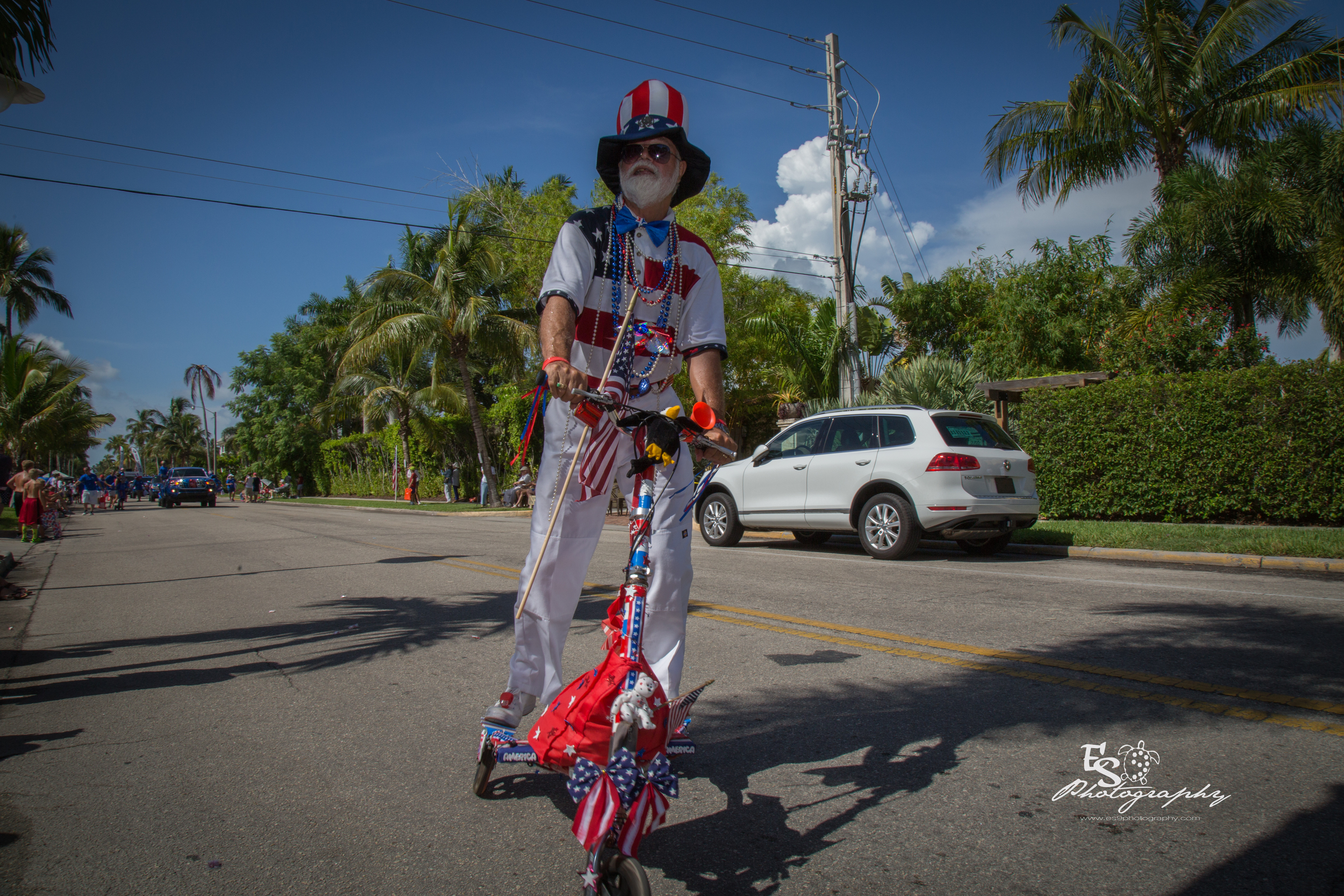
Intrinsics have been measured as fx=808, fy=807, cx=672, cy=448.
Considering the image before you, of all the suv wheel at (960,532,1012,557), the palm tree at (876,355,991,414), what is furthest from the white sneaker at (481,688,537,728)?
the palm tree at (876,355,991,414)

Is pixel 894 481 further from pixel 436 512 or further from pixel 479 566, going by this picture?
pixel 436 512

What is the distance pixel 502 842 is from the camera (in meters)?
2.50

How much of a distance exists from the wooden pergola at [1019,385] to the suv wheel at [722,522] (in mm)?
5091

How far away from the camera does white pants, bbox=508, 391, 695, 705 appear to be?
2.69 m

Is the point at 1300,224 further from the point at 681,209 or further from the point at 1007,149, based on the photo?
the point at 681,209

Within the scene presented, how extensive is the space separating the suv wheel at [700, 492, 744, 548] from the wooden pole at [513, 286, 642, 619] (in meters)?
8.42

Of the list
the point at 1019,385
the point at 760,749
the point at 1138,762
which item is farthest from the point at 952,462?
the point at 1019,385

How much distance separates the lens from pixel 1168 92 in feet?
57.0

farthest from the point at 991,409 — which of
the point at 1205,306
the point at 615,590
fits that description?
the point at 615,590

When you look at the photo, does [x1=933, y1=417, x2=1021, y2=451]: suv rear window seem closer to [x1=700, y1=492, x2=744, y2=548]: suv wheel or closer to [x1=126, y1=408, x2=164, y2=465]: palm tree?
[x1=700, y1=492, x2=744, y2=548]: suv wheel

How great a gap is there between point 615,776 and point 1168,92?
20.6m

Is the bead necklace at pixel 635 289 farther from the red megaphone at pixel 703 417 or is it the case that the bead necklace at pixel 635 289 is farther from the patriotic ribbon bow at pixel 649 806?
the patriotic ribbon bow at pixel 649 806

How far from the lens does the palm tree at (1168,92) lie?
1659 centimetres

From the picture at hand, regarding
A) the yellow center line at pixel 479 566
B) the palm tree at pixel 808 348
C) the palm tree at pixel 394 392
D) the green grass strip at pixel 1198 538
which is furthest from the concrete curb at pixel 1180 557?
the palm tree at pixel 394 392
